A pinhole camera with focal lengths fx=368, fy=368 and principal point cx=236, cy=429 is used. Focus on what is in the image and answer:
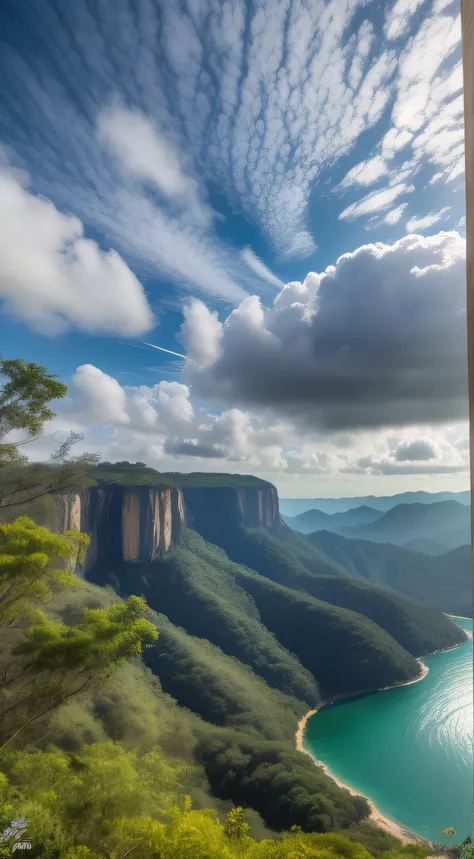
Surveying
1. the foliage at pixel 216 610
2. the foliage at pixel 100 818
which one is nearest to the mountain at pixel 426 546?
the foliage at pixel 216 610

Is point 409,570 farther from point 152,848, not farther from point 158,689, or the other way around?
point 152,848

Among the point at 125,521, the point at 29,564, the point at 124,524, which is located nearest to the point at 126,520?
the point at 125,521

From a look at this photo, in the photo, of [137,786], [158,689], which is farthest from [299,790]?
[137,786]

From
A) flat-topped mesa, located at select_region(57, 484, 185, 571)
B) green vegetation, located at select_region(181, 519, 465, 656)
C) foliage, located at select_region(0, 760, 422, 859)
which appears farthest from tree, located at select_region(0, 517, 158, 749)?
green vegetation, located at select_region(181, 519, 465, 656)

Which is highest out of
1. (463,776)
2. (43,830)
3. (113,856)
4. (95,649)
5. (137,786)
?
(95,649)

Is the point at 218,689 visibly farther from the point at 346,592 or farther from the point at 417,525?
the point at 417,525

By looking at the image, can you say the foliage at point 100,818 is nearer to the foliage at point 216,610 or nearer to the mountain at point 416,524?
the foliage at point 216,610
